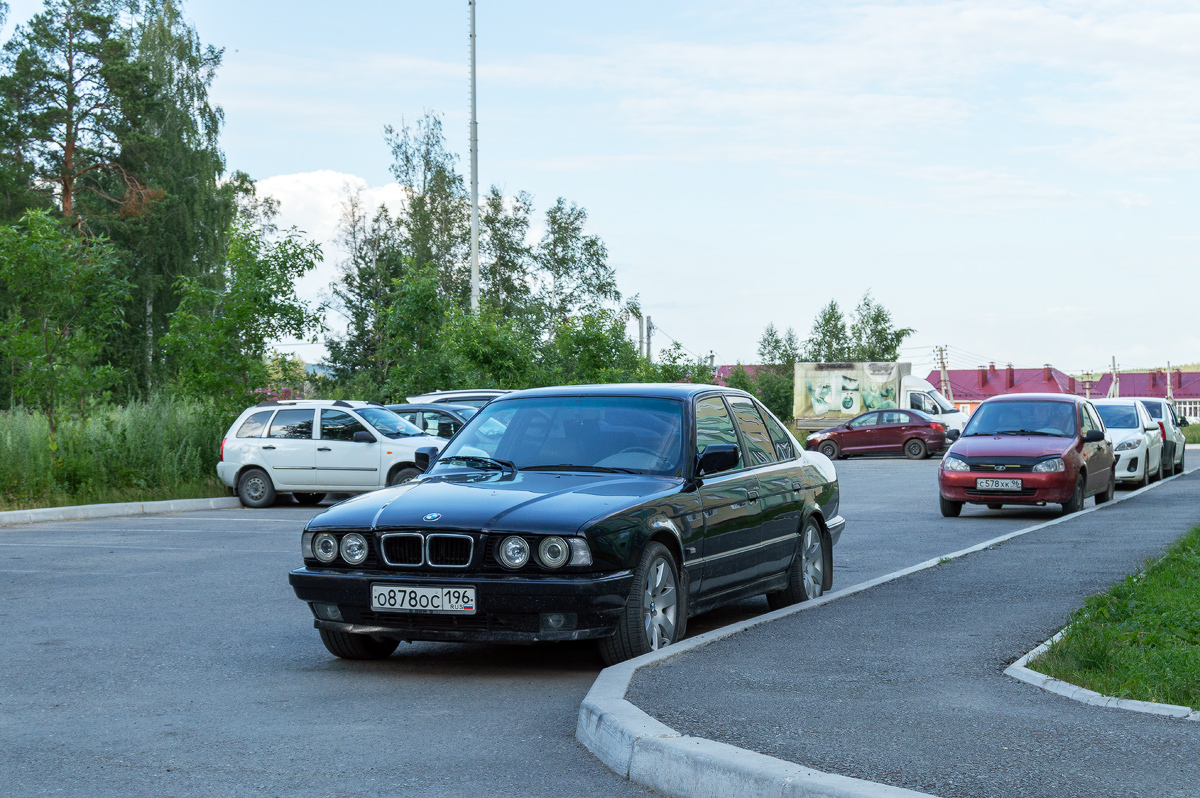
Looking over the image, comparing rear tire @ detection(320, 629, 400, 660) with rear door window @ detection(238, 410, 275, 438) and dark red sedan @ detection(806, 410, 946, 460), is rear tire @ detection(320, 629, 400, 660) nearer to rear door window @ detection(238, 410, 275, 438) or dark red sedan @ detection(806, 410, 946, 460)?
rear door window @ detection(238, 410, 275, 438)

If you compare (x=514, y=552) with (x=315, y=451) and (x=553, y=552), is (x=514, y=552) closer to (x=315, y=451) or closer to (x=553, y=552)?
(x=553, y=552)

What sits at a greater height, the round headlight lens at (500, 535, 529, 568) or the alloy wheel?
the round headlight lens at (500, 535, 529, 568)

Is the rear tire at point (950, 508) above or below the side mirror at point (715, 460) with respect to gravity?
below

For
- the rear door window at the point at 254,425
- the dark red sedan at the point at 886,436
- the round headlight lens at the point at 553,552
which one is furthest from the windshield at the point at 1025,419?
the dark red sedan at the point at 886,436

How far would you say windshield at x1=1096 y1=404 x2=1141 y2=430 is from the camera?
23.7m

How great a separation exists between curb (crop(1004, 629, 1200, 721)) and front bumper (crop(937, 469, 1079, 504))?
11.0 m

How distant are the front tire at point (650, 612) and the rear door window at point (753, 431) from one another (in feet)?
5.41

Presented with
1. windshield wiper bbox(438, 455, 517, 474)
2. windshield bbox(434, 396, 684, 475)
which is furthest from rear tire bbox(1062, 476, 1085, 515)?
windshield wiper bbox(438, 455, 517, 474)

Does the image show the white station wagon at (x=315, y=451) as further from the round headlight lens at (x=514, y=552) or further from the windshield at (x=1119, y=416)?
the round headlight lens at (x=514, y=552)

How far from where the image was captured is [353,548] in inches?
262

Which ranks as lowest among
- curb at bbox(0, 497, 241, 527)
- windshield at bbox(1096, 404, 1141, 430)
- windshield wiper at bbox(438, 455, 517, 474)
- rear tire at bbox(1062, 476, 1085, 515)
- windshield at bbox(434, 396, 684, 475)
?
curb at bbox(0, 497, 241, 527)

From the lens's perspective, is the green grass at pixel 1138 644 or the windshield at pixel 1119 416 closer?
the green grass at pixel 1138 644

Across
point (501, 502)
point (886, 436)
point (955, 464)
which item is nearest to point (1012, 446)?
point (955, 464)

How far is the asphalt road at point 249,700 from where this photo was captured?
4.75 meters
